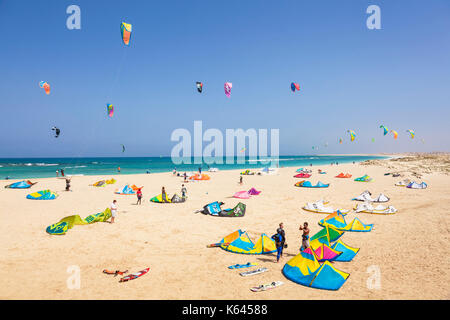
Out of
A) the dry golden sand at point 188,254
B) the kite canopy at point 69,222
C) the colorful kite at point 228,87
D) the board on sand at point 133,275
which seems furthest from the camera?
the colorful kite at point 228,87

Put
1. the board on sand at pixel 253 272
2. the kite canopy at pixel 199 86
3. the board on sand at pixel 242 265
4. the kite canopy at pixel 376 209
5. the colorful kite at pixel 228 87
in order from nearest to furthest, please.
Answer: the board on sand at pixel 253 272 → the board on sand at pixel 242 265 → the kite canopy at pixel 376 209 → the kite canopy at pixel 199 86 → the colorful kite at pixel 228 87

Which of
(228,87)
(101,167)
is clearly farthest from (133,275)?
(101,167)

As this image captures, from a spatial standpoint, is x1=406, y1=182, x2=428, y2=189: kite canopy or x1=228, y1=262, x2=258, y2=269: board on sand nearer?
x1=228, y1=262, x2=258, y2=269: board on sand

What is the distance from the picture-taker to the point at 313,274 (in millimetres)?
6133

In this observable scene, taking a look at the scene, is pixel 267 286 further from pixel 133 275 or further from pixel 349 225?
pixel 349 225

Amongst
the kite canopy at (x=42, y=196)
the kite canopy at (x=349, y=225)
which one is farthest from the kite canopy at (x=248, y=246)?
the kite canopy at (x=42, y=196)

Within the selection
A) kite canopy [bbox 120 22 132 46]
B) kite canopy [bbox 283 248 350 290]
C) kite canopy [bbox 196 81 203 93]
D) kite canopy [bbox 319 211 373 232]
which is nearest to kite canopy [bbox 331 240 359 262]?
kite canopy [bbox 283 248 350 290]

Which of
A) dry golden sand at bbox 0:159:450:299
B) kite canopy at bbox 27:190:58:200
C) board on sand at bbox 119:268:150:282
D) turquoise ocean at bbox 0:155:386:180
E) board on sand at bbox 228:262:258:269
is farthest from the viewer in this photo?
turquoise ocean at bbox 0:155:386:180

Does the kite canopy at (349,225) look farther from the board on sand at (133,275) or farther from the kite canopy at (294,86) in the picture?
the kite canopy at (294,86)

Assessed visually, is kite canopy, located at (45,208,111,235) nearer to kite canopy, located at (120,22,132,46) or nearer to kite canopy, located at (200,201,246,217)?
kite canopy, located at (200,201,246,217)

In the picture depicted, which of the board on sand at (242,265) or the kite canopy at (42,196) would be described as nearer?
the board on sand at (242,265)

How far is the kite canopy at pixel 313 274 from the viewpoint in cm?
595

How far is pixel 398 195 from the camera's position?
18.5m

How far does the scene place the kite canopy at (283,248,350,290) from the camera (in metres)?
5.95
